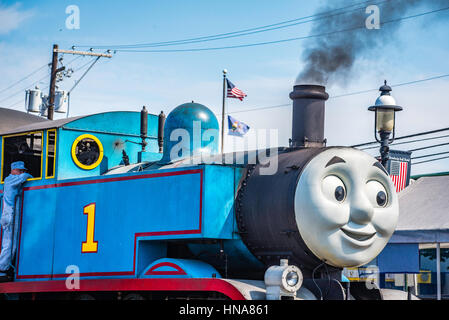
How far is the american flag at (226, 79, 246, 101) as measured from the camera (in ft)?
73.4

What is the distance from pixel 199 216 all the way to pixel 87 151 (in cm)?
279

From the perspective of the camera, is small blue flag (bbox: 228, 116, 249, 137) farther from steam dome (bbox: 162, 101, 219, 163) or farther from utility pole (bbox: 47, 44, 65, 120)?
steam dome (bbox: 162, 101, 219, 163)

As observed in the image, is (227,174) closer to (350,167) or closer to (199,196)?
(199,196)

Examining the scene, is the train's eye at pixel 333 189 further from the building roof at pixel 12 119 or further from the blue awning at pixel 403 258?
the blue awning at pixel 403 258

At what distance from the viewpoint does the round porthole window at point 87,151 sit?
35.2 feet

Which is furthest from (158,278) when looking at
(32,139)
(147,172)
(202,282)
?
(32,139)

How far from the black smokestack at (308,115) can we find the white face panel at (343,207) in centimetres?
55

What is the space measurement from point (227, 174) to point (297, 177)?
0.90m

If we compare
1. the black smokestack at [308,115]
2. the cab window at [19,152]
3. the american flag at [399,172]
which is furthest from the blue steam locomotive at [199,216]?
the american flag at [399,172]

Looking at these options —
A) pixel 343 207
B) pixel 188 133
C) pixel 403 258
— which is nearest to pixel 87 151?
pixel 188 133

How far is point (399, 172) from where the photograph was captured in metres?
15.4

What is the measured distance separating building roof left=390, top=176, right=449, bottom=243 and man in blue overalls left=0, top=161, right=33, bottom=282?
267 inches

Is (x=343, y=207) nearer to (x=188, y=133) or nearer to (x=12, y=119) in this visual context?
(x=188, y=133)

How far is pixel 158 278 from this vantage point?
897 centimetres
